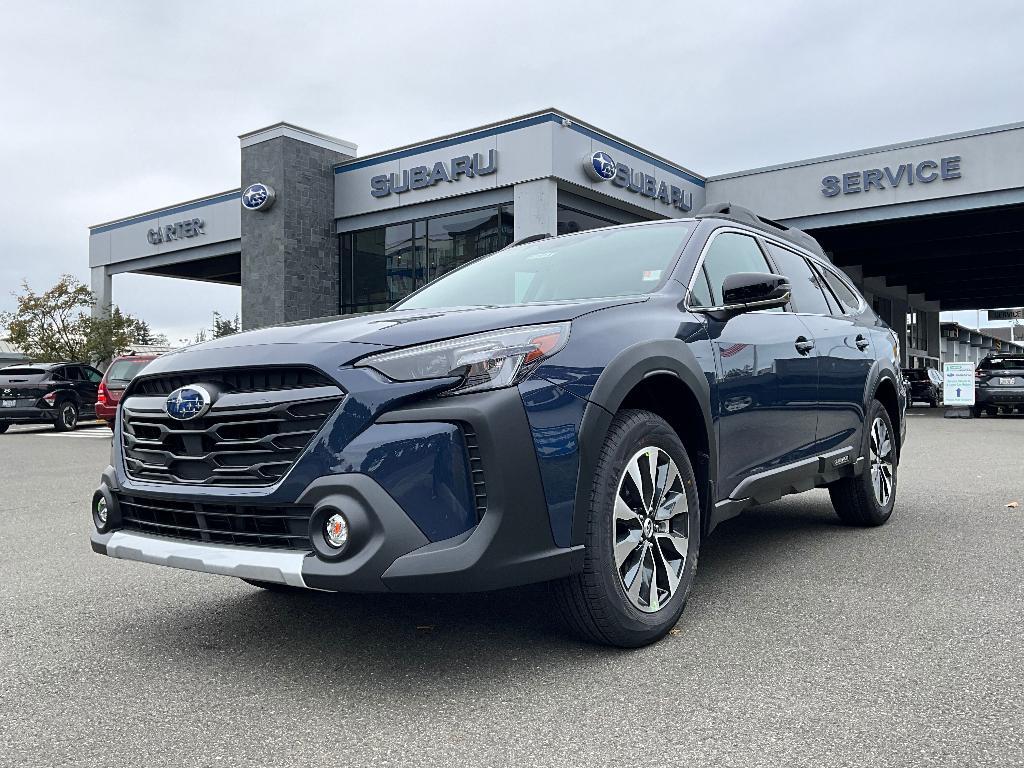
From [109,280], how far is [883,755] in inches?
1383

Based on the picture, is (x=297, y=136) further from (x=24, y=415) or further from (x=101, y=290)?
(x=101, y=290)

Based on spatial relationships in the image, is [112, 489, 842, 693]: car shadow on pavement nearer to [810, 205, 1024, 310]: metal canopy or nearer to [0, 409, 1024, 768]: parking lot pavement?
[0, 409, 1024, 768]: parking lot pavement

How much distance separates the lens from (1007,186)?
21438 millimetres

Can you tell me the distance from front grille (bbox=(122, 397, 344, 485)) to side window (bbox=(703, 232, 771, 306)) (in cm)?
204

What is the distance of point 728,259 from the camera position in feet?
14.5

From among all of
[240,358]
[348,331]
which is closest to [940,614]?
[348,331]

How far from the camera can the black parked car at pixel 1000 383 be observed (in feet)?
68.5

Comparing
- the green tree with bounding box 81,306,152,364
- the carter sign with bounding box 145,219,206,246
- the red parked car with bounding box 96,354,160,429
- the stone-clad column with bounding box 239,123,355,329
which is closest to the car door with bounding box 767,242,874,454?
the red parked car with bounding box 96,354,160,429

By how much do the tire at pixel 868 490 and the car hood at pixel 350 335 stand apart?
282 centimetres

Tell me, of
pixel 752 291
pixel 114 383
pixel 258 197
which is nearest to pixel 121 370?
pixel 114 383

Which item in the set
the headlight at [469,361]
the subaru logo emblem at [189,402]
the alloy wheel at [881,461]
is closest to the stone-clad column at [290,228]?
the alloy wheel at [881,461]

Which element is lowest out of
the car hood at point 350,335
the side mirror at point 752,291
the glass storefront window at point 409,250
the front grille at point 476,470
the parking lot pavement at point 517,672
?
the parking lot pavement at point 517,672

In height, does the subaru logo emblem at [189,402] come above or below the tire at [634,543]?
above

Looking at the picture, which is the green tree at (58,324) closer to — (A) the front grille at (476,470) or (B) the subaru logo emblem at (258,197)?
(B) the subaru logo emblem at (258,197)
